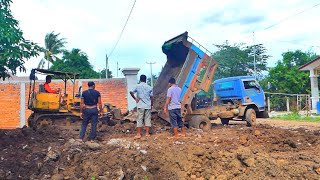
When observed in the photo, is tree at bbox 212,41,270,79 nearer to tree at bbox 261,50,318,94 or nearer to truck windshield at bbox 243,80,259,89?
tree at bbox 261,50,318,94

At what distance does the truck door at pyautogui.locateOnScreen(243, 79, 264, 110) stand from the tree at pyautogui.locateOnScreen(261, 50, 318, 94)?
19.9 metres

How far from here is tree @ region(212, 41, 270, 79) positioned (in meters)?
37.1

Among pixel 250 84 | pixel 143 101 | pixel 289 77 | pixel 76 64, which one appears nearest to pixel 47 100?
Result: pixel 143 101

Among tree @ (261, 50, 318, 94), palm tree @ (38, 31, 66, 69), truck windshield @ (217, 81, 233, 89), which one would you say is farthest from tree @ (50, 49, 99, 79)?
truck windshield @ (217, 81, 233, 89)

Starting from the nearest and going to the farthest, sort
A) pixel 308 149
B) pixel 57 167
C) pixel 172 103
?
pixel 57 167 < pixel 308 149 < pixel 172 103

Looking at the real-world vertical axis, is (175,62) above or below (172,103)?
above

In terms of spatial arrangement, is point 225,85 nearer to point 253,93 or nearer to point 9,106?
point 253,93

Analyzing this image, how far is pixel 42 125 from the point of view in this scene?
532 inches

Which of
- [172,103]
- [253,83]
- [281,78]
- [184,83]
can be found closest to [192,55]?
[184,83]

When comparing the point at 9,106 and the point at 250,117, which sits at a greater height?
the point at 9,106

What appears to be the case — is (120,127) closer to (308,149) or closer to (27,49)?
(27,49)

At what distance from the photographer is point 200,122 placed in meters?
11.8

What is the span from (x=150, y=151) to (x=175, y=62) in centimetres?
611

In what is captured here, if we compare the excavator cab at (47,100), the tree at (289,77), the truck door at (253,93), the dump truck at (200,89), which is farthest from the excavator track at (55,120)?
the tree at (289,77)
